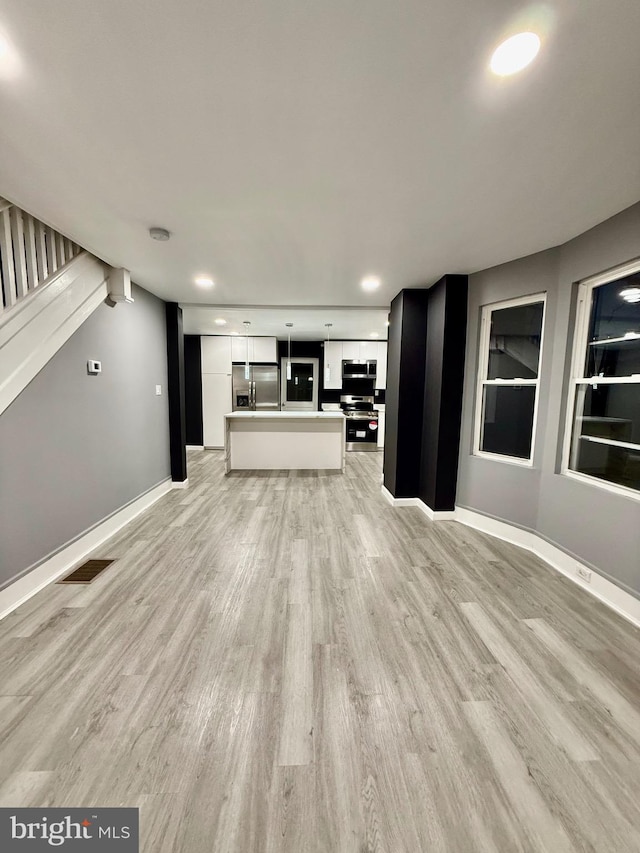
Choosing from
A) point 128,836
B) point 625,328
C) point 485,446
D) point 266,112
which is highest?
point 266,112

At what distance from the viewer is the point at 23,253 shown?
220 cm

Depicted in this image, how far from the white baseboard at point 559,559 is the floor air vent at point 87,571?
3371 mm

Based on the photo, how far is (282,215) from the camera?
214 cm

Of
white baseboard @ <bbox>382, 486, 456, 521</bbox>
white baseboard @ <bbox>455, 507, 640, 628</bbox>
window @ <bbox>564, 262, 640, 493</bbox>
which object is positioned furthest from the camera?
white baseboard @ <bbox>382, 486, 456, 521</bbox>

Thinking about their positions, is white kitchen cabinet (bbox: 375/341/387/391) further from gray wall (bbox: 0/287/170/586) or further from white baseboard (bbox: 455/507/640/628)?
gray wall (bbox: 0/287/170/586)

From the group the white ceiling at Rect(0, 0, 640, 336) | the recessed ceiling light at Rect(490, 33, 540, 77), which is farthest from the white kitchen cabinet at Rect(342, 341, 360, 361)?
the recessed ceiling light at Rect(490, 33, 540, 77)

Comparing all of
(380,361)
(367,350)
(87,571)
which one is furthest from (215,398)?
(87,571)

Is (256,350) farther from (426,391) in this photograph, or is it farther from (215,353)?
(426,391)

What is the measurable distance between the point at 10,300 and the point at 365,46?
246 cm

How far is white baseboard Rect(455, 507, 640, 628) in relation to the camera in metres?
2.06

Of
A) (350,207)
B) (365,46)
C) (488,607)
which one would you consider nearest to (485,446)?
(488,607)

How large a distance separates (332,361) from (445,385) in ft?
14.1

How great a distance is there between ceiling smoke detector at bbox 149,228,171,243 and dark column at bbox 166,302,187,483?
2.03 m

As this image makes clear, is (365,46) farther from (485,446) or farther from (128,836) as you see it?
(485,446)
